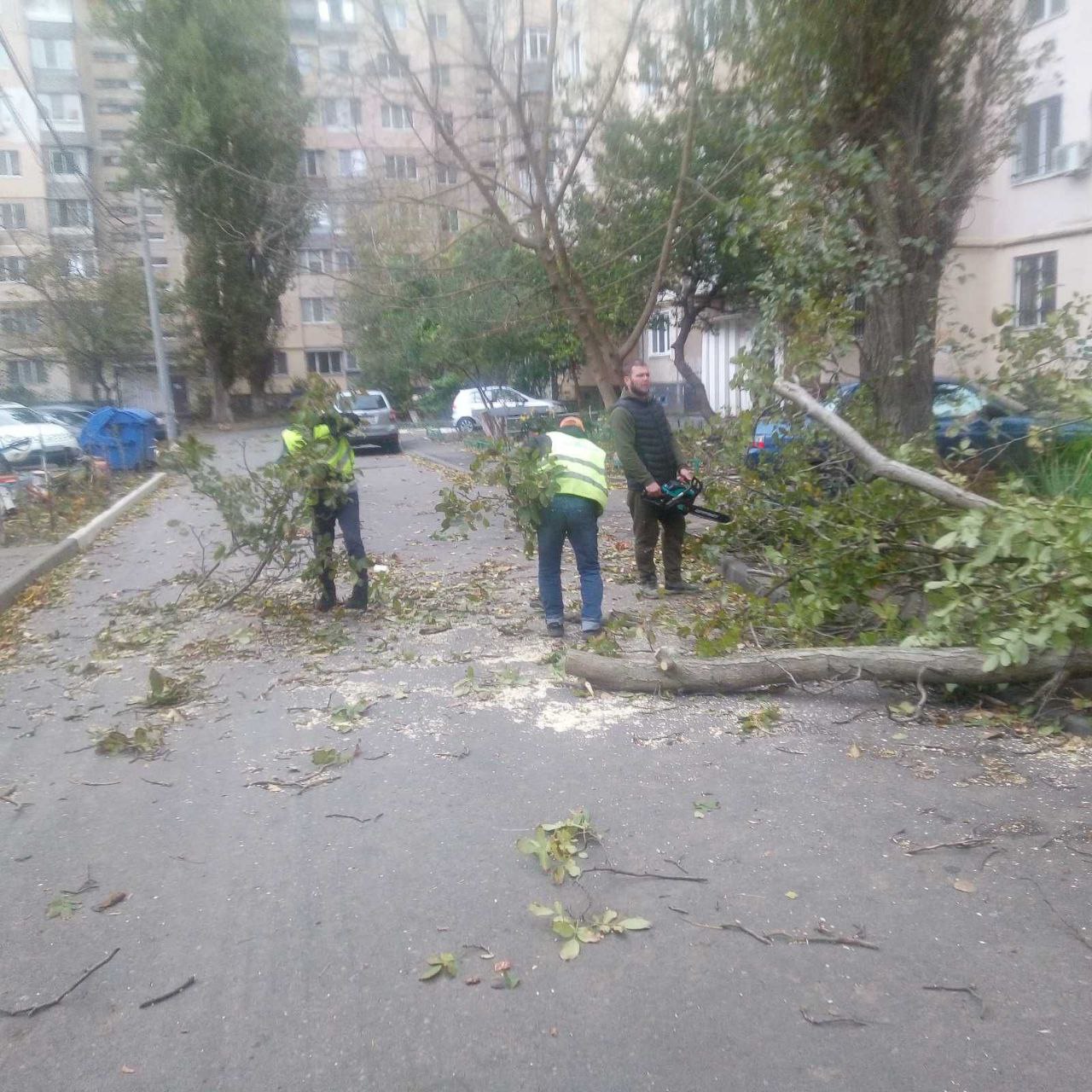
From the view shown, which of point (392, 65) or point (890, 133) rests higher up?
point (392, 65)

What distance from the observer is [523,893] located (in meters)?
4.06

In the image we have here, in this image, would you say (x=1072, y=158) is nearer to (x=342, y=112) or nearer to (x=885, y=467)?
(x=342, y=112)

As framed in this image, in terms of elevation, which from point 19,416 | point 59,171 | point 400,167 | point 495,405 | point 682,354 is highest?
point 59,171

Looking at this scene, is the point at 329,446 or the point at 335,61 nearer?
the point at 329,446

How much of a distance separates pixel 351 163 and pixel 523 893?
14.4 metres

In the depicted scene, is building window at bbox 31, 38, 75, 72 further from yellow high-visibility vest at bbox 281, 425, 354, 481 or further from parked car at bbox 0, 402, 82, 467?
yellow high-visibility vest at bbox 281, 425, 354, 481

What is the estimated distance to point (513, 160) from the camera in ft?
41.6

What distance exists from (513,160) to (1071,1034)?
11.3 metres

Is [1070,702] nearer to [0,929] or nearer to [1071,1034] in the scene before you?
[1071,1034]

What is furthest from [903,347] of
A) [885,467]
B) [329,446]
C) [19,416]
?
[19,416]

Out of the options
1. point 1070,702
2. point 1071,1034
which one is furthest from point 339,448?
point 1071,1034

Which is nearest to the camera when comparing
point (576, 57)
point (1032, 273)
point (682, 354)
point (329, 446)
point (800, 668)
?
point (800, 668)

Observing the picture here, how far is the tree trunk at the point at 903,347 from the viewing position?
1008cm

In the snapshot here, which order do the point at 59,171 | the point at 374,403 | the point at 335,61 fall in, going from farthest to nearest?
the point at 374,403, the point at 59,171, the point at 335,61
